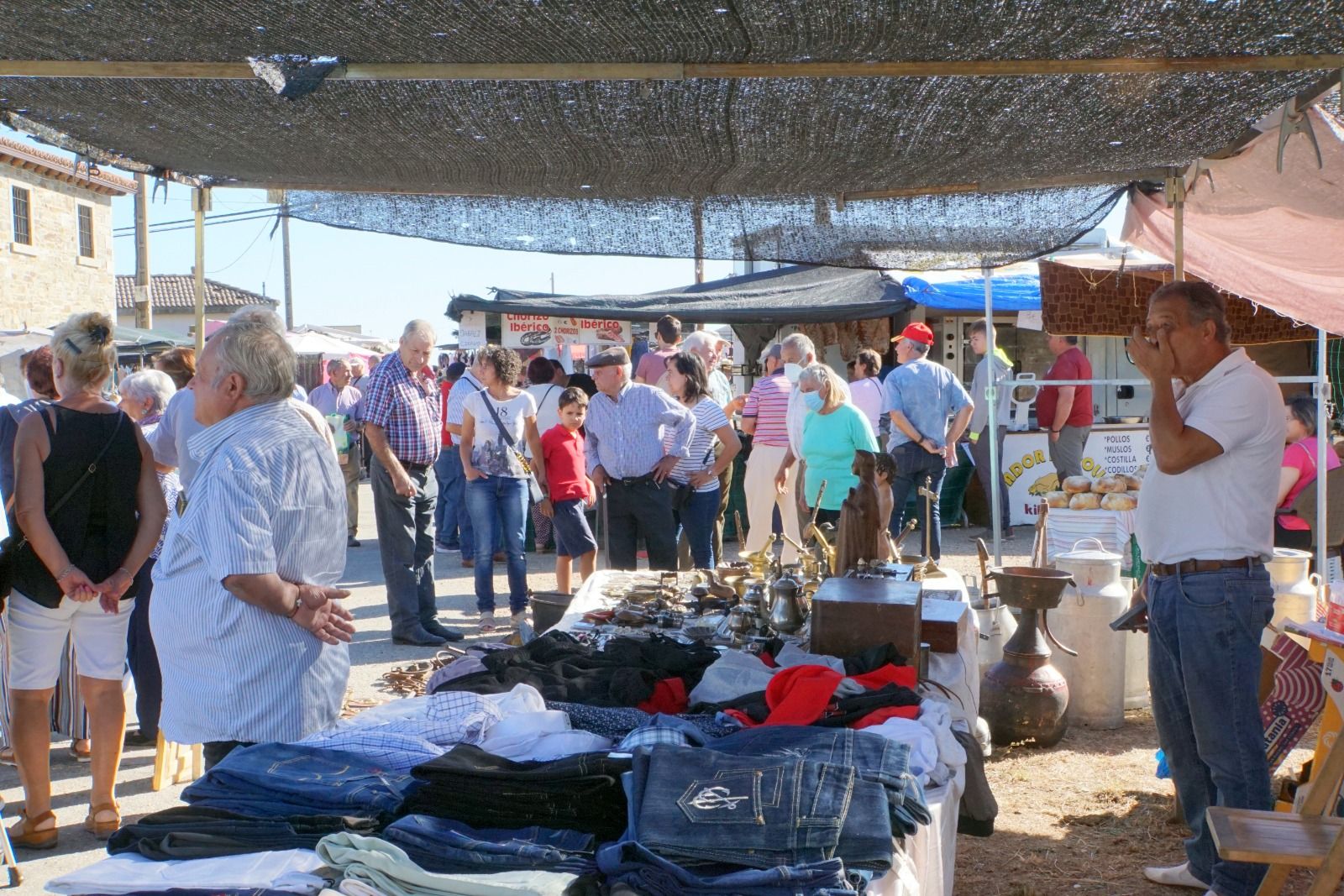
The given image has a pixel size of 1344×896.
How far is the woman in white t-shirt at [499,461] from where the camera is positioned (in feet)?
22.8

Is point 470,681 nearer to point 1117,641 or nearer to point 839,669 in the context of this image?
point 839,669

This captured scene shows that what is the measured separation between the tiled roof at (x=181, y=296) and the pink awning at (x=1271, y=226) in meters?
51.0

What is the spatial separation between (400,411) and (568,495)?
49.7 inches

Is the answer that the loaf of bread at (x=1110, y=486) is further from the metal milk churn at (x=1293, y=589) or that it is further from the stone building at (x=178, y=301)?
the stone building at (x=178, y=301)

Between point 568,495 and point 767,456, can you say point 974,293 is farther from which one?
point 568,495

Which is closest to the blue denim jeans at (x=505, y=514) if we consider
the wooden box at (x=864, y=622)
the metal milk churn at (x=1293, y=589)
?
the wooden box at (x=864, y=622)

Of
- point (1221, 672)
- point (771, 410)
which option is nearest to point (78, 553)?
point (1221, 672)

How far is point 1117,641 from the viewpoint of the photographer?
5500 mm

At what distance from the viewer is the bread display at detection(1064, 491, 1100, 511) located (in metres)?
7.17

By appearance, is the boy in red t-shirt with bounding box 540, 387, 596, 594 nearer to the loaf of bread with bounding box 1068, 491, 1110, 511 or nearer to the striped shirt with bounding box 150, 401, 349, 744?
the loaf of bread with bounding box 1068, 491, 1110, 511

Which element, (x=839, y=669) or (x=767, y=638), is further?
(x=767, y=638)

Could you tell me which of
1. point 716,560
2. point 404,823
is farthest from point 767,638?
point 716,560

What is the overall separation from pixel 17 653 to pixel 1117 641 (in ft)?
15.1

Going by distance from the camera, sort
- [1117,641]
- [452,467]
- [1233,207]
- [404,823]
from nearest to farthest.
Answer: [404,823]
[1233,207]
[1117,641]
[452,467]
